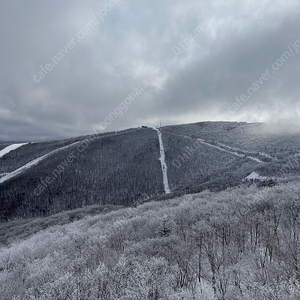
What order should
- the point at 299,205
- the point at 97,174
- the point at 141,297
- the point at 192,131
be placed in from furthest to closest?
the point at 192,131
the point at 97,174
the point at 299,205
the point at 141,297

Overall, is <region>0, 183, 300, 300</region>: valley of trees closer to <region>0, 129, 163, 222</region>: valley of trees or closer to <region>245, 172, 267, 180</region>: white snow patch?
<region>245, 172, 267, 180</region>: white snow patch

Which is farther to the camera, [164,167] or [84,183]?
[164,167]

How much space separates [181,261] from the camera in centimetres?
575

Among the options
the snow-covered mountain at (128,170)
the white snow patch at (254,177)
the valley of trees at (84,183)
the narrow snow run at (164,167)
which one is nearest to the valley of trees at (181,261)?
the white snow patch at (254,177)

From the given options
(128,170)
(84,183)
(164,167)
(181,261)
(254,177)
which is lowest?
(181,261)

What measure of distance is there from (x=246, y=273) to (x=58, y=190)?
41.7m

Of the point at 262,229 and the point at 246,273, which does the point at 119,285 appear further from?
the point at 262,229

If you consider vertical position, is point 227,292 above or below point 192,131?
below

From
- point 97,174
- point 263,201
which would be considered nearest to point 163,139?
point 97,174

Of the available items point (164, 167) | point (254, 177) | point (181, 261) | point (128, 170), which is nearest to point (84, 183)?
point (128, 170)

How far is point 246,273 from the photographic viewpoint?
4.62 metres

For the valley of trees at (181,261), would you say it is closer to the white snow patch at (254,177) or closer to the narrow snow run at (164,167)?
the white snow patch at (254,177)

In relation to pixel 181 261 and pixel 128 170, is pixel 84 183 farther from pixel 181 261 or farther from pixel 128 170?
pixel 181 261

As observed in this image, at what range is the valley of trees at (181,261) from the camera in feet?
13.7
